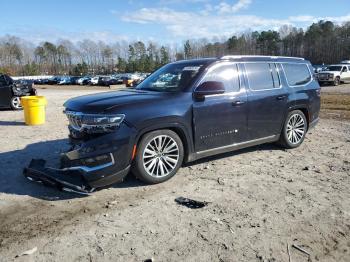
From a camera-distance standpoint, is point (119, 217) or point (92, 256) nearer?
point (92, 256)

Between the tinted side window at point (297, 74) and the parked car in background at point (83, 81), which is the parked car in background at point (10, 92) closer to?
the tinted side window at point (297, 74)

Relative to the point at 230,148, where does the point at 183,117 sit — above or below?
above

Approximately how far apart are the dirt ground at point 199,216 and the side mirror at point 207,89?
4.03ft

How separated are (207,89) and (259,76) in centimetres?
148

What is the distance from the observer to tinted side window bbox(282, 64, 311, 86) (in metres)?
7.13

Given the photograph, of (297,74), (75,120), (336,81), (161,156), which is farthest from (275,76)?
(336,81)

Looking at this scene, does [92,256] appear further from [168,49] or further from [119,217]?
[168,49]

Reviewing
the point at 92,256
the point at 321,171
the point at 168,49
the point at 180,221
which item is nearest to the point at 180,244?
the point at 180,221

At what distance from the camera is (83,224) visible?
13.5ft

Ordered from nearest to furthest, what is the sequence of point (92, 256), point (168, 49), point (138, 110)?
point (92, 256) < point (138, 110) < point (168, 49)

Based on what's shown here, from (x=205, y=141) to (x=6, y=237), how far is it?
10.0 feet

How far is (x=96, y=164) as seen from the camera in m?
4.77

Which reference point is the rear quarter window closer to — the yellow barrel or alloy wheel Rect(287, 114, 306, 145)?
alloy wheel Rect(287, 114, 306, 145)

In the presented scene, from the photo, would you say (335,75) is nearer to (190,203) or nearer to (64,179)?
(190,203)
